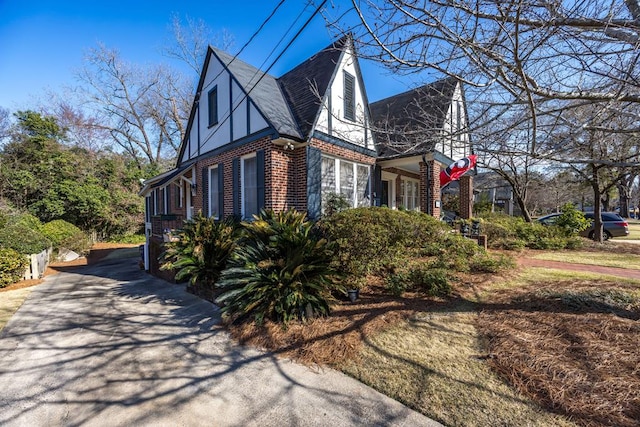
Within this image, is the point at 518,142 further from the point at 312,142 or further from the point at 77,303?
the point at 77,303

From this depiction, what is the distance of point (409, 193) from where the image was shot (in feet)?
46.3

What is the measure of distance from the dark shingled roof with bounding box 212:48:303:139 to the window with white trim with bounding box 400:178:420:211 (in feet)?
24.0

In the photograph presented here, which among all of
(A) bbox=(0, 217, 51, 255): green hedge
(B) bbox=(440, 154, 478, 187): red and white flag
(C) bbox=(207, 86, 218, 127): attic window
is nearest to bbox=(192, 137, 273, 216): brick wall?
(C) bbox=(207, 86, 218, 127): attic window

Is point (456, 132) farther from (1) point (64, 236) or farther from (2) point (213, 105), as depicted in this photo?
(1) point (64, 236)

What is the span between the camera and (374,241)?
16.2 ft

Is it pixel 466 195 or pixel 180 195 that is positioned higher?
pixel 180 195

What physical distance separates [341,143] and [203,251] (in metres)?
5.05

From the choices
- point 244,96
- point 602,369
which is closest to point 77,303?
point 244,96

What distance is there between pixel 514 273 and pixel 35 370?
8720 mm

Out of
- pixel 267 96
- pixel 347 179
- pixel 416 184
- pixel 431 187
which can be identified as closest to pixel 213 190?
pixel 267 96

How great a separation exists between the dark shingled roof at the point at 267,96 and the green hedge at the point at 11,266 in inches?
352

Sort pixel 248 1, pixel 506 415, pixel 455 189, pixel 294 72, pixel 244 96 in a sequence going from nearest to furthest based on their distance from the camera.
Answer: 1. pixel 506 415
2. pixel 248 1
3. pixel 244 96
4. pixel 294 72
5. pixel 455 189

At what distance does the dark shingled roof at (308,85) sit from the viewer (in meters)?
7.77

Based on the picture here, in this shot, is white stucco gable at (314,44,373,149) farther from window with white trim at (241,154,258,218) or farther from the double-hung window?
the double-hung window
